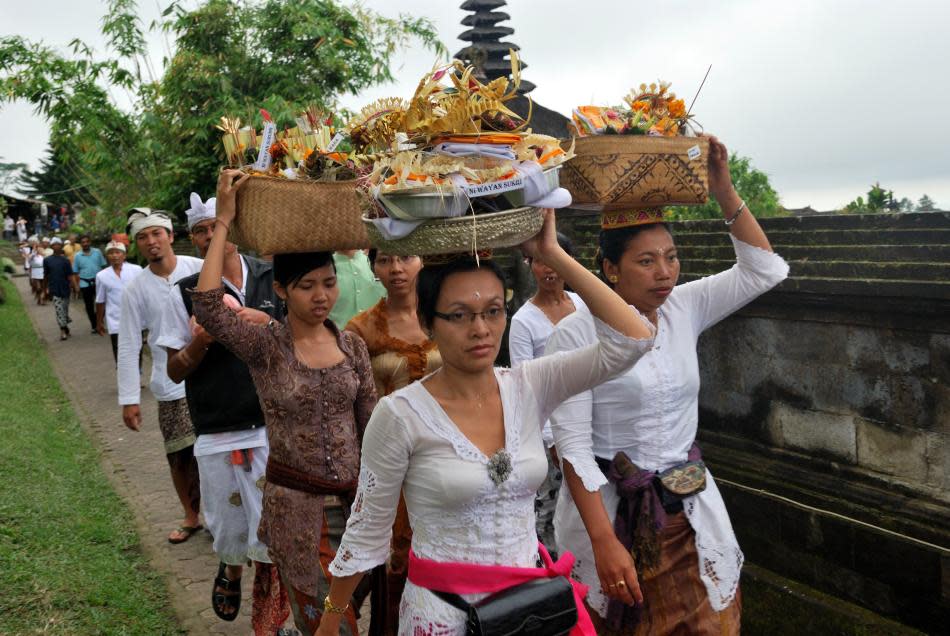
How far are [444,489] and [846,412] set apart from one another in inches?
120

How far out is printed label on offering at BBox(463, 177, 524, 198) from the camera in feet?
7.93

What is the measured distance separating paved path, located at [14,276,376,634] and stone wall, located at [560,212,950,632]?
10.1 ft

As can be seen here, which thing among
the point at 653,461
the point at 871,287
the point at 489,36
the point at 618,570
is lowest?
the point at 618,570

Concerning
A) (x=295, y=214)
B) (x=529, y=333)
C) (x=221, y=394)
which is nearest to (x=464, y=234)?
(x=295, y=214)

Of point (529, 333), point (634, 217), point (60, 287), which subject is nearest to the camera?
point (634, 217)

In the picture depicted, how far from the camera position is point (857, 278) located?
4652mm

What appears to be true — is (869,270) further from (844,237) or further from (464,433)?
(464,433)

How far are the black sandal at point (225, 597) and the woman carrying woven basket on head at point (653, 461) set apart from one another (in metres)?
2.30

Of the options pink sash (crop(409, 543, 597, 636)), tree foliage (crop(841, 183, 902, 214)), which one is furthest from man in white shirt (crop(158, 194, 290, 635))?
tree foliage (crop(841, 183, 902, 214))

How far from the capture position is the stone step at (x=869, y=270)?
4.30 meters

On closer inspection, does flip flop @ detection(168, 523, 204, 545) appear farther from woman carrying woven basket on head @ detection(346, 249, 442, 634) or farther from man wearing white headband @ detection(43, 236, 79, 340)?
man wearing white headband @ detection(43, 236, 79, 340)

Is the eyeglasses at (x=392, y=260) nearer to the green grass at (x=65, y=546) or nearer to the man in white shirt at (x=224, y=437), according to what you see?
the man in white shirt at (x=224, y=437)

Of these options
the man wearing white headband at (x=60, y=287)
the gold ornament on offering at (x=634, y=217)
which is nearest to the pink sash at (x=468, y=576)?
the gold ornament on offering at (x=634, y=217)

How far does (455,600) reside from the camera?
2.64m
